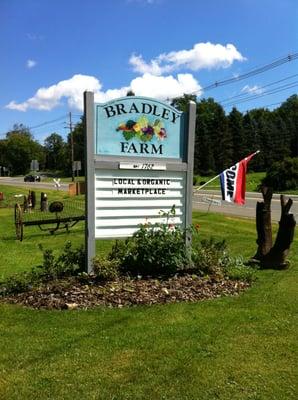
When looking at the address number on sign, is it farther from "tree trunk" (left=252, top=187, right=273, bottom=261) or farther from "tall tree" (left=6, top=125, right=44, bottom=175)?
"tall tree" (left=6, top=125, right=44, bottom=175)

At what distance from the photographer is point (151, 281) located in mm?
6641

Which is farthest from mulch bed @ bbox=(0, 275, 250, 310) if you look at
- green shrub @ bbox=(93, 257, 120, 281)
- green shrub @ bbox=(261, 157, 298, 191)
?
green shrub @ bbox=(261, 157, 298, 191)

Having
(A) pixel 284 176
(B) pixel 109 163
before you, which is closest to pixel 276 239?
(B) pixel 109 163

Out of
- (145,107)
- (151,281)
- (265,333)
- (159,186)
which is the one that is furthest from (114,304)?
(145,107)

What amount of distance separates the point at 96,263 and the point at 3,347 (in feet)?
7.12

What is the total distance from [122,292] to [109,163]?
5.81 ft

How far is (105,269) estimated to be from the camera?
260 inches

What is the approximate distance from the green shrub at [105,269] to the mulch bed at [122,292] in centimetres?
10

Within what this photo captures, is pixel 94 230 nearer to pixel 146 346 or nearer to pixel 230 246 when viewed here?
pixel 146 346

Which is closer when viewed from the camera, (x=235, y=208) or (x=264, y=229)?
(x=264, y=229)

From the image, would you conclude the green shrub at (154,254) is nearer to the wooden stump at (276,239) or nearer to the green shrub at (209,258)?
the green shrub at (209,258)

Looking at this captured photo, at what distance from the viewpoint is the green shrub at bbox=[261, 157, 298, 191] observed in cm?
5166

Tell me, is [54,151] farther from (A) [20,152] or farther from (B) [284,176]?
(B) [284,176]

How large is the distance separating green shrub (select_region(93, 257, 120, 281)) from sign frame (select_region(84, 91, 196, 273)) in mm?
174
